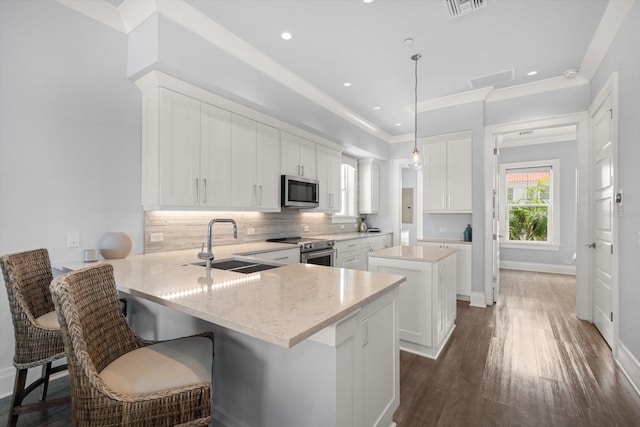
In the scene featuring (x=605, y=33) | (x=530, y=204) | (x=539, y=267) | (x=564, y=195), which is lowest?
(x=539, y=267)

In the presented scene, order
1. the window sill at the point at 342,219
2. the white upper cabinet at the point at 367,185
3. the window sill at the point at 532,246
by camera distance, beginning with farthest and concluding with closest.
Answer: the window sill at the point at 532,246 → the white upper cabinet at the point at 367,185 → the window sill at the point at 342,219

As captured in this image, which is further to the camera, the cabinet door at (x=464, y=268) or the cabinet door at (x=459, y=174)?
the cabinet door at (x=459, y=174)

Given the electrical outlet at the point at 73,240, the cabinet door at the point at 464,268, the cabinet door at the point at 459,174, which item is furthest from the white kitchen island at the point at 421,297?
the electrical outlet at the point at 73,240

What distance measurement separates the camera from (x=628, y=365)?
2.29 metres

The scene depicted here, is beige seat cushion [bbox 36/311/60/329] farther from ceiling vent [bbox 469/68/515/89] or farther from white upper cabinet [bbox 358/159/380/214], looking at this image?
white upper cabinet [bbox 358/159/380/214]

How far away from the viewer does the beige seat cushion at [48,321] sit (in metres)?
1.61

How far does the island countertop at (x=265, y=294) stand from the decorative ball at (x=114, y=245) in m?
0.38

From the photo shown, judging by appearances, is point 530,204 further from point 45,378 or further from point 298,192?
point 45,378

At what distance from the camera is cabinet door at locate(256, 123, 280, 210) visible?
11.5 ft

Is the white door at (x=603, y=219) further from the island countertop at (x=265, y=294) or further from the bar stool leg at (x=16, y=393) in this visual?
the bar stool leg at (x=16, y=393)

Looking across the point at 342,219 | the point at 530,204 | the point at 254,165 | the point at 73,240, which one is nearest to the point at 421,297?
the point at 254,165

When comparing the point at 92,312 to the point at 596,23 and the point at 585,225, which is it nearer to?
the point at 596,23

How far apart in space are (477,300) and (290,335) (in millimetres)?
4055

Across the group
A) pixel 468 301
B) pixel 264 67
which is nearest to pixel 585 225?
pixel 468 301
